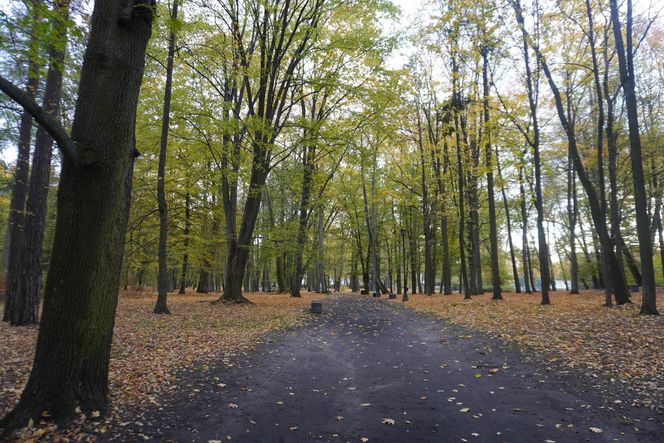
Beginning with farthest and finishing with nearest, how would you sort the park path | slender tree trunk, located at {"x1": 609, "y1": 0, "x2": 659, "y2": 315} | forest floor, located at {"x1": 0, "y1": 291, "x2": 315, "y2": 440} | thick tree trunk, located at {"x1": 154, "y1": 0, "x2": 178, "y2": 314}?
thick tree trunk, located at {"x1": 154, "y1": 0, "x2": 178, "y2": 314} → slender tree trunk, located at {"x1": 609, "y1": 0, "x2": 659, "y2": 315} → forest floor, located at {"x1": 0, "y1": 291, "x2": 315, "y2": 440} → the park path

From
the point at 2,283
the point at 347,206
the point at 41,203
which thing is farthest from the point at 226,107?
the point at 347,206

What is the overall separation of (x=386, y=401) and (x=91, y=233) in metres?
4.23

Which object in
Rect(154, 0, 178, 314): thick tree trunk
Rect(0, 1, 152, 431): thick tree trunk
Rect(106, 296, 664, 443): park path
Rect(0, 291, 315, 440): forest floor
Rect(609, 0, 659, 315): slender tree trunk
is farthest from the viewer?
Rect(154, 0, 178, 314): thick tree trunk

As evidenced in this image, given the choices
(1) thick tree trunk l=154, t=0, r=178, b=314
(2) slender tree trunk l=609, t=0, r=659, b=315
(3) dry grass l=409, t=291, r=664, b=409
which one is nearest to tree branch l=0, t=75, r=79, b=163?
(3) dry grass l=409, t=291, r=664, b=409

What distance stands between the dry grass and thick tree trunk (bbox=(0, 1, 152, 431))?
6595mm

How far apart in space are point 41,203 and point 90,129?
6.44 meters

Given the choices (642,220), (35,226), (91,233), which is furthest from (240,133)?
(642,220)

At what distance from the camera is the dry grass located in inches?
208

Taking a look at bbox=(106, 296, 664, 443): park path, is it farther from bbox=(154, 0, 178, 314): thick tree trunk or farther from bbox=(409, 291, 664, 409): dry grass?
bbox=(154, 0, 178, 314): thick tree trunk

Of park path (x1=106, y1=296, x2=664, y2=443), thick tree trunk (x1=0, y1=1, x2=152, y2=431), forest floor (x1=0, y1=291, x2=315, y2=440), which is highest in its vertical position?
thick tree trunk (x1=0, y1=1, x2=152, y2=431)

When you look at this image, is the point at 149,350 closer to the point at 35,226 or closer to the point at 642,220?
the point at 35,226

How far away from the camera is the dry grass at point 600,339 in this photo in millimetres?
5277

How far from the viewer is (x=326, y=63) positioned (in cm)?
1602

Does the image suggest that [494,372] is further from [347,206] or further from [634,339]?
A: [347,206]
